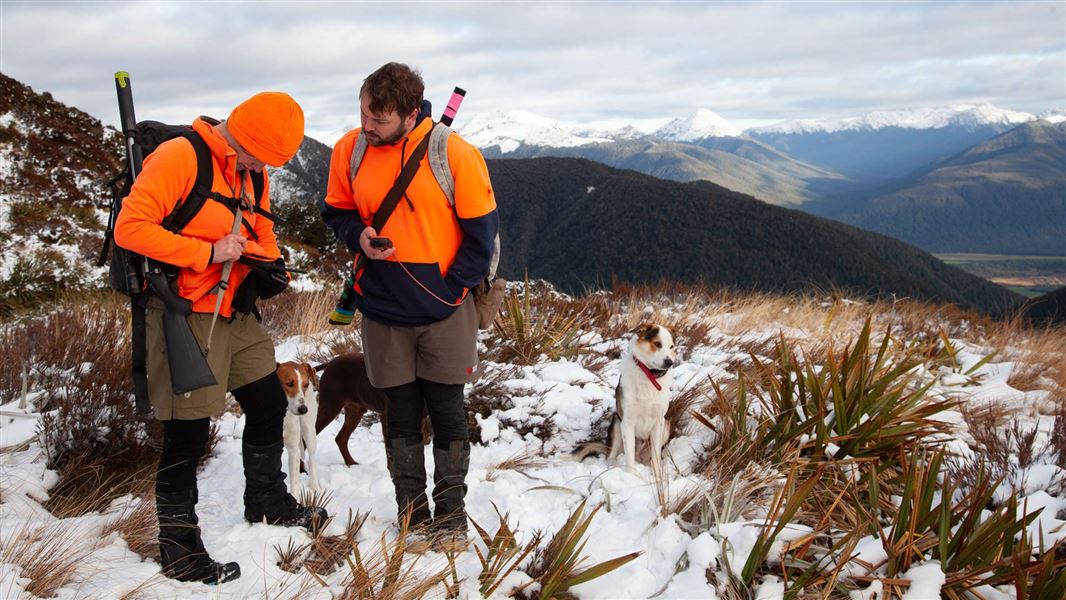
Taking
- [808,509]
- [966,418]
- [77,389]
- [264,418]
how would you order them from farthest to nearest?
1. [966,418]
2. [77,389]
3. [808,509]
4. [264,418]

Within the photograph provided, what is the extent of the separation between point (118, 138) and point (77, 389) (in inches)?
745

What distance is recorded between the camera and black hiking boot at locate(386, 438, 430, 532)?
9.48 feet

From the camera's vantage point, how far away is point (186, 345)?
2.36 meters

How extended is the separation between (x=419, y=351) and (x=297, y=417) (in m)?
1.08

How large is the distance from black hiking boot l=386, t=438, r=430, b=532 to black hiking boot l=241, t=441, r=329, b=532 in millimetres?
417

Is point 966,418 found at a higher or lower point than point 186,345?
lower

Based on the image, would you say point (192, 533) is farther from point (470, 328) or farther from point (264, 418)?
point (470, 328)

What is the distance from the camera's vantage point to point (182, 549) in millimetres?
2482

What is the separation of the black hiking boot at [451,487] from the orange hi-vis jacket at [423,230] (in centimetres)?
68

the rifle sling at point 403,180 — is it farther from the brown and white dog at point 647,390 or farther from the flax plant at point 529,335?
the flax plant at point 529,335

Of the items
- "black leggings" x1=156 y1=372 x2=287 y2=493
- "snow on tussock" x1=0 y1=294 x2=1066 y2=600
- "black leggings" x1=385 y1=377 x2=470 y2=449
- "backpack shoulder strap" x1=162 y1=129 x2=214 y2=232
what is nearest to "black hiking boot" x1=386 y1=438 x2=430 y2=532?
"black leggings" x1=385 y1=377 x2=470 y2=449

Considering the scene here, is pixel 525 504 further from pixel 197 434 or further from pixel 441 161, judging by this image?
pixel 441 161

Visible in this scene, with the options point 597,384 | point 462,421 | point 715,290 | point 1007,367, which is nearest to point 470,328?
point 462,421

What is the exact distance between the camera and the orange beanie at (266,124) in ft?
7.92
